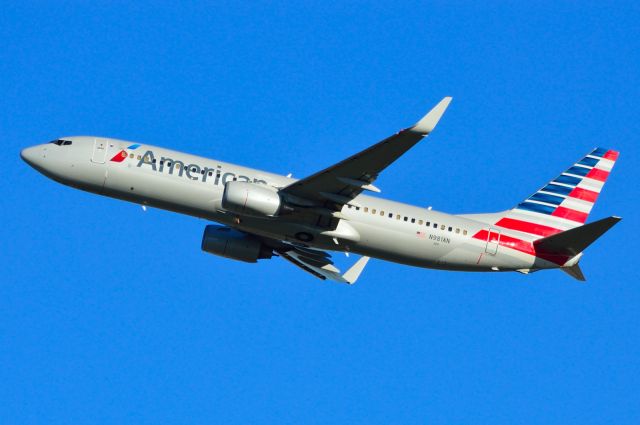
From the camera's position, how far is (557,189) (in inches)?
2144

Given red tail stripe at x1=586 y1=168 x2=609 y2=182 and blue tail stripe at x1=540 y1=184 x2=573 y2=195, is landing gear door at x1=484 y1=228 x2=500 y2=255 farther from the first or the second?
red tail stripe at x1=586 y1=168 x2=609 y2=182

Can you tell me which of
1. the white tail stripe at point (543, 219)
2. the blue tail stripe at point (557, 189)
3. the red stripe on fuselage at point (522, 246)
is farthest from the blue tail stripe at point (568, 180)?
the red stripe on fuselage at point (522, 246)

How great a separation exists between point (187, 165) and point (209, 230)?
238 inches

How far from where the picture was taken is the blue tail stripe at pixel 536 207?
52906 mm

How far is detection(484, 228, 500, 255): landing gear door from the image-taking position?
4978cm

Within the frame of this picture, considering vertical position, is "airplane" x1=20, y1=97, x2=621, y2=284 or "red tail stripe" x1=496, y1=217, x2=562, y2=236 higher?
"red tail stripe" x1=496, y1=217, x2=562, y2=236

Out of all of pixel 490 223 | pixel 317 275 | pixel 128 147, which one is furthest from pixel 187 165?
pixel 490 223

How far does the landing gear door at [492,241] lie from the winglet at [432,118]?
1138cm

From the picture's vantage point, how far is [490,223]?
→ 51.6m

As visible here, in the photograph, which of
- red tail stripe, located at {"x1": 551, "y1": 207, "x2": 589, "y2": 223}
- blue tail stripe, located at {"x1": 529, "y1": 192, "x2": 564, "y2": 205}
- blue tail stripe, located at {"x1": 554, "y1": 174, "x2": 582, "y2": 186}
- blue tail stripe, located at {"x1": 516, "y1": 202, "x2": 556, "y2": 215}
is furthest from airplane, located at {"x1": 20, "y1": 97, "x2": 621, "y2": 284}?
blue tail stripe, located at {"x1": 554, "y1": 174, "x2": 582, "y2": 186}

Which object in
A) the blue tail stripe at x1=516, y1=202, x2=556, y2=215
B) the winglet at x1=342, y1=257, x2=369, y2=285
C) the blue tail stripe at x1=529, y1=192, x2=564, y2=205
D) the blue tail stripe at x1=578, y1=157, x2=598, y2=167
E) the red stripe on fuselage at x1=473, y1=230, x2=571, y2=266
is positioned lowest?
the winglet at x1=342, y1=257, x2=369, y2=285

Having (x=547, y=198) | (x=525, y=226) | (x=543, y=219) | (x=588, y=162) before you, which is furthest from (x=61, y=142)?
(x=588, y=162)

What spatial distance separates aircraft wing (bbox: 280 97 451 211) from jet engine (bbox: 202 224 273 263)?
6.58 metres

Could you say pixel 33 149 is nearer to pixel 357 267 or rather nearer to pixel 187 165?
pixel 187 165
